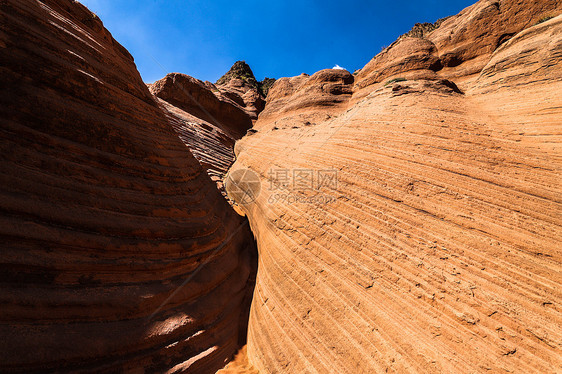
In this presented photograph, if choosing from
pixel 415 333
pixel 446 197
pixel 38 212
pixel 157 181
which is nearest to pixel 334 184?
pixel 446 197

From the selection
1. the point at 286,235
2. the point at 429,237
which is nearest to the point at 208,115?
the point at 286,235

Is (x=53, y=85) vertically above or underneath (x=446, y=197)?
underneath

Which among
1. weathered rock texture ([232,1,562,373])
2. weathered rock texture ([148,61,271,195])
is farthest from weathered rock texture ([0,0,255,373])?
weathered rock texture ([148,61,271,195])

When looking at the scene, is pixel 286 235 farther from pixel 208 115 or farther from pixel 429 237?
pixel 208 115

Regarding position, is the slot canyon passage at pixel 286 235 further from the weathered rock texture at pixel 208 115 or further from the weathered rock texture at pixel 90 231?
the weathered rock texture at pixel 208 115

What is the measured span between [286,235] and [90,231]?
332 cm

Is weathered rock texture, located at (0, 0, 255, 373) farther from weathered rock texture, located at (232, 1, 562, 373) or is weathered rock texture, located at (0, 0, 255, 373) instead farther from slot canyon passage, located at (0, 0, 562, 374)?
weathered rock texture, located at (232, 1, 562, 373)

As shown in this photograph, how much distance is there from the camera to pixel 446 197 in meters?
3.26

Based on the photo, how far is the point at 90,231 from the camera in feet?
9.53

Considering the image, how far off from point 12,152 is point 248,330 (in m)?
4.60

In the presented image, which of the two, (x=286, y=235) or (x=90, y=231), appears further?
(x=286, y=235)

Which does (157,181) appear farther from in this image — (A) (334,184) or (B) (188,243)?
(A) (334,184)

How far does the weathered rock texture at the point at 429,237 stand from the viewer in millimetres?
2285

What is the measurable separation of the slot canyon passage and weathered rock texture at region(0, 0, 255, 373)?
0.02 meters
